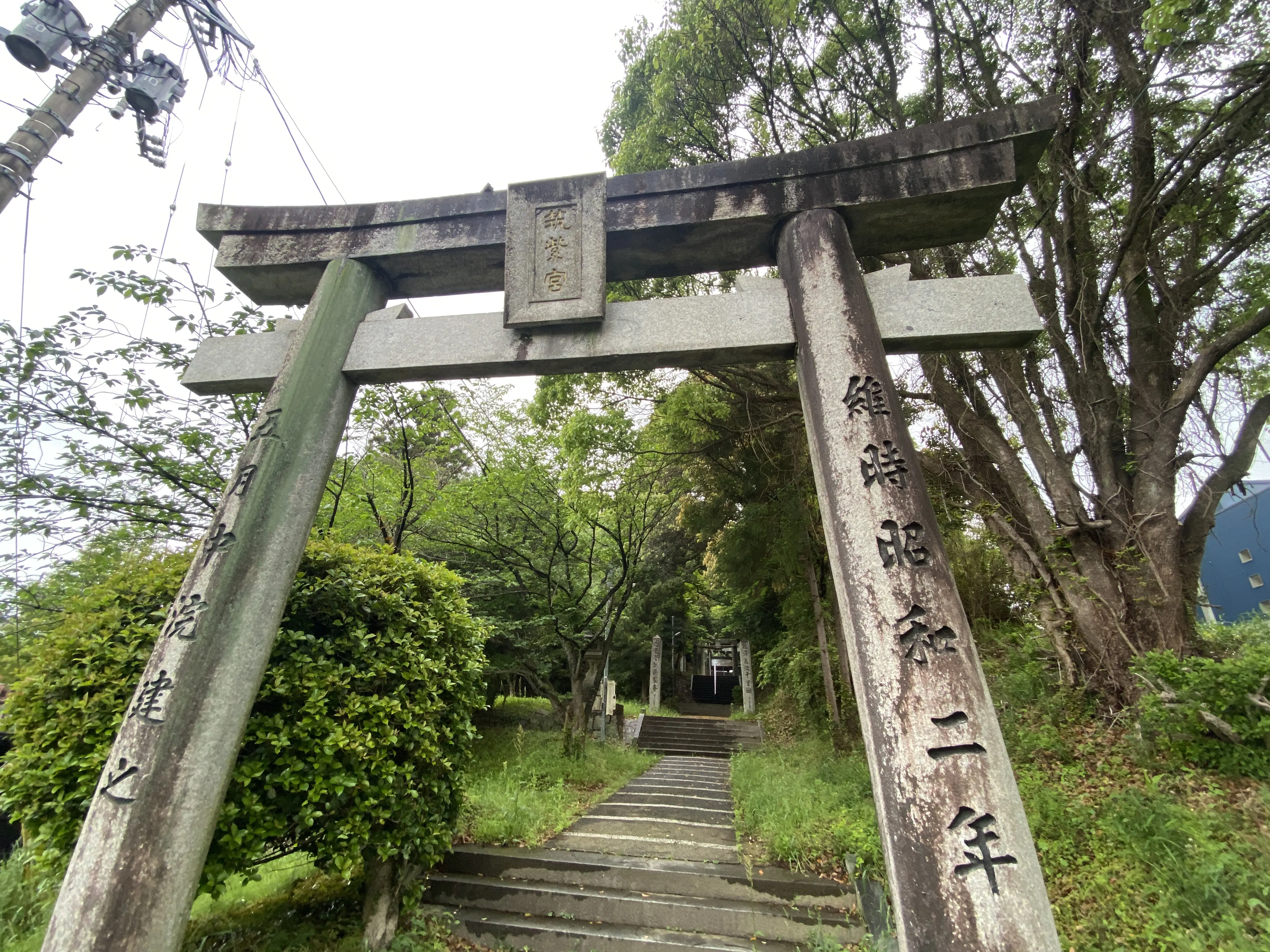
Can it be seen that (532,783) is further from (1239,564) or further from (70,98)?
(1239,564)

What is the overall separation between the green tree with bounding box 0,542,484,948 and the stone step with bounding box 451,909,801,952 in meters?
0.82

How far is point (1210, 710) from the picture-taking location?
4086 millimetres

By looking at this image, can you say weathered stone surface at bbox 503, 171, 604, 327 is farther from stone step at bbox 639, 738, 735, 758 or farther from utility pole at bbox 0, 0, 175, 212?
stone step at bbox 639, 738, 735, 758

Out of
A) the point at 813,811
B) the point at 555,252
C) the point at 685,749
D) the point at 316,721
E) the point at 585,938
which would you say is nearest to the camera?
the point at 316,721

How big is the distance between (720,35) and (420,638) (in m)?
7.32

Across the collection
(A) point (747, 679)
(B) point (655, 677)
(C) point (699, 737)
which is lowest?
(C) point (699, 737)

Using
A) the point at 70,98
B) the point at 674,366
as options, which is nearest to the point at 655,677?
the point at 674,366

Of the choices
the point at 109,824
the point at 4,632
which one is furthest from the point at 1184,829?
the point at 4,632

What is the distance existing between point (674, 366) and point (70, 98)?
565 cm

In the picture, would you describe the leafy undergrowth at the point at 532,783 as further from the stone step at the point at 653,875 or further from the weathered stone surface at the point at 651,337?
the weathered stone surface at the point at 651,337

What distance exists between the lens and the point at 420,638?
150 inches

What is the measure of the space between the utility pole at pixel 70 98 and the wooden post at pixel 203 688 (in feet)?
10.6

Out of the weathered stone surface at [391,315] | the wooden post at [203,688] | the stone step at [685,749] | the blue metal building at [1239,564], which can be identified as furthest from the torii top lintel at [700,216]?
the blue metal building at [1239,564]

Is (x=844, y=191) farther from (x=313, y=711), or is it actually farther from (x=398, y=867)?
(x=398, y=867)
